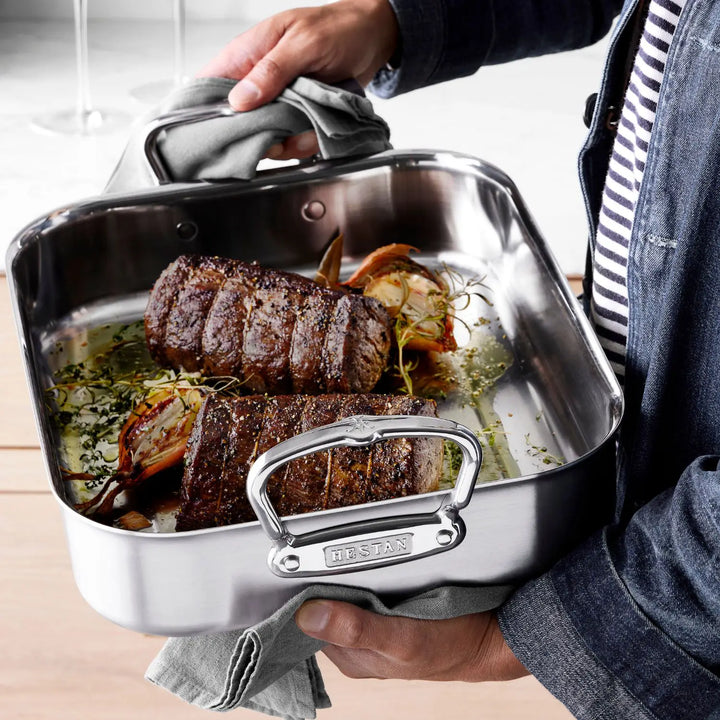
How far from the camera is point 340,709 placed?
0.84 metres

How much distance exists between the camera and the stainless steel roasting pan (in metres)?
0.58

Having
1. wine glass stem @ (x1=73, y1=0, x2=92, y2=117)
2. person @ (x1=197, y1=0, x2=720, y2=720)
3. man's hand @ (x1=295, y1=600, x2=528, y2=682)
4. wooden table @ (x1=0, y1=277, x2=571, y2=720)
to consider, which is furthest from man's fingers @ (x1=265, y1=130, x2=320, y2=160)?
wine glass stem @ (x1=73, y1=0, x2=92, y2=117)

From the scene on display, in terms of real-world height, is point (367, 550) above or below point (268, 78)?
below

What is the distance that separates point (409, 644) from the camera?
0.66m

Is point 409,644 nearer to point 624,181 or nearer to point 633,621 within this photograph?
point 633,621

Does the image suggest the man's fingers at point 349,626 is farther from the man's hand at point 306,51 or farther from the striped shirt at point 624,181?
the man's hand at point 306,51

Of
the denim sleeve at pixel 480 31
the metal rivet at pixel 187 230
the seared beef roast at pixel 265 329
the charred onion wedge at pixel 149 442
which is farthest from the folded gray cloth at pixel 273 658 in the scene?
the denim sleeve at pixel 480 31

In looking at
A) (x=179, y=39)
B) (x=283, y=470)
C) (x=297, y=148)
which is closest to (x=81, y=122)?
(x=179, y=39)

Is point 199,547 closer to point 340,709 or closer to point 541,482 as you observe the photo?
point 541,482

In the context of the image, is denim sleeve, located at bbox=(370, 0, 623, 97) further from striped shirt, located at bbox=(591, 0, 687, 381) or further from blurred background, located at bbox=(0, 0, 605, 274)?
blurred background, located at bbox=(0, 0, 605, 274)

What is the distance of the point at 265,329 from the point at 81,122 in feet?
4.60

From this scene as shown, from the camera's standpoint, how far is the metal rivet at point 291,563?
58cm

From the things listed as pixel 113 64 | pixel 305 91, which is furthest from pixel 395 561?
pixel 113 64

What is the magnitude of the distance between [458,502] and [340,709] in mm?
342
